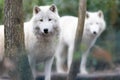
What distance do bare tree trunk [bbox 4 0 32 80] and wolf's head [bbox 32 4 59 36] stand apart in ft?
3.29

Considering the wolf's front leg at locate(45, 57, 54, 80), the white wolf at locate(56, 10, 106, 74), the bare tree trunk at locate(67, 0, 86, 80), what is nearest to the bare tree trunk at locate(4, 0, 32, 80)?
the bare tree trunk at locate(67, 0, 86, 80)

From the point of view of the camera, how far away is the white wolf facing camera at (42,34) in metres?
8.30

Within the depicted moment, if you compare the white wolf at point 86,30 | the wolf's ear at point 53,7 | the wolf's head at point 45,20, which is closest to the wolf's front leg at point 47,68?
the wolf's head at point 45,20

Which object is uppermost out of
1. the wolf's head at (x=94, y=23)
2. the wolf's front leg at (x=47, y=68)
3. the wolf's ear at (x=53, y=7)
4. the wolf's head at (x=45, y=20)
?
the wolf's ear at (x=53, y=7)

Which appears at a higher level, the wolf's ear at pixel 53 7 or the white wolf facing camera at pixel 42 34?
the wolf's ear at pixel 53 7

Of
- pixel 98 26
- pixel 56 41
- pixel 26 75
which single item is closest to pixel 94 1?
pixel 98 26

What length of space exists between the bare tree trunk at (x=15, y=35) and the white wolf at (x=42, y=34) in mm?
1015

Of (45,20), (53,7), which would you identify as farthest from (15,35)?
(53,7)

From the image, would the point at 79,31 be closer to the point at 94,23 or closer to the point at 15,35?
the point at 15,35

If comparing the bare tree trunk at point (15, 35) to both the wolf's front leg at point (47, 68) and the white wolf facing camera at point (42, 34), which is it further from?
the wolf's front leg at point (47, 68)

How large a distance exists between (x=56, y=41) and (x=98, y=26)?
261cm

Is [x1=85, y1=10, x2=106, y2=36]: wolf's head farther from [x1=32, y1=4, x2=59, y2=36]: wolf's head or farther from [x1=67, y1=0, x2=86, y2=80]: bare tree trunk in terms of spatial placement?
[x1=32, y1=4, x2=59, y2=36]: wolf's head

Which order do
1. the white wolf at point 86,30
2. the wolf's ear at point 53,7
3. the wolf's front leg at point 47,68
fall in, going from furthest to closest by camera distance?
the white wolf at point 86,30 → the wolf's front leg at point 47,68 → the wolf's ear at point 53,7

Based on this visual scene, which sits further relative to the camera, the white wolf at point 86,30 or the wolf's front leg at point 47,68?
the white wolf at point 86,30
